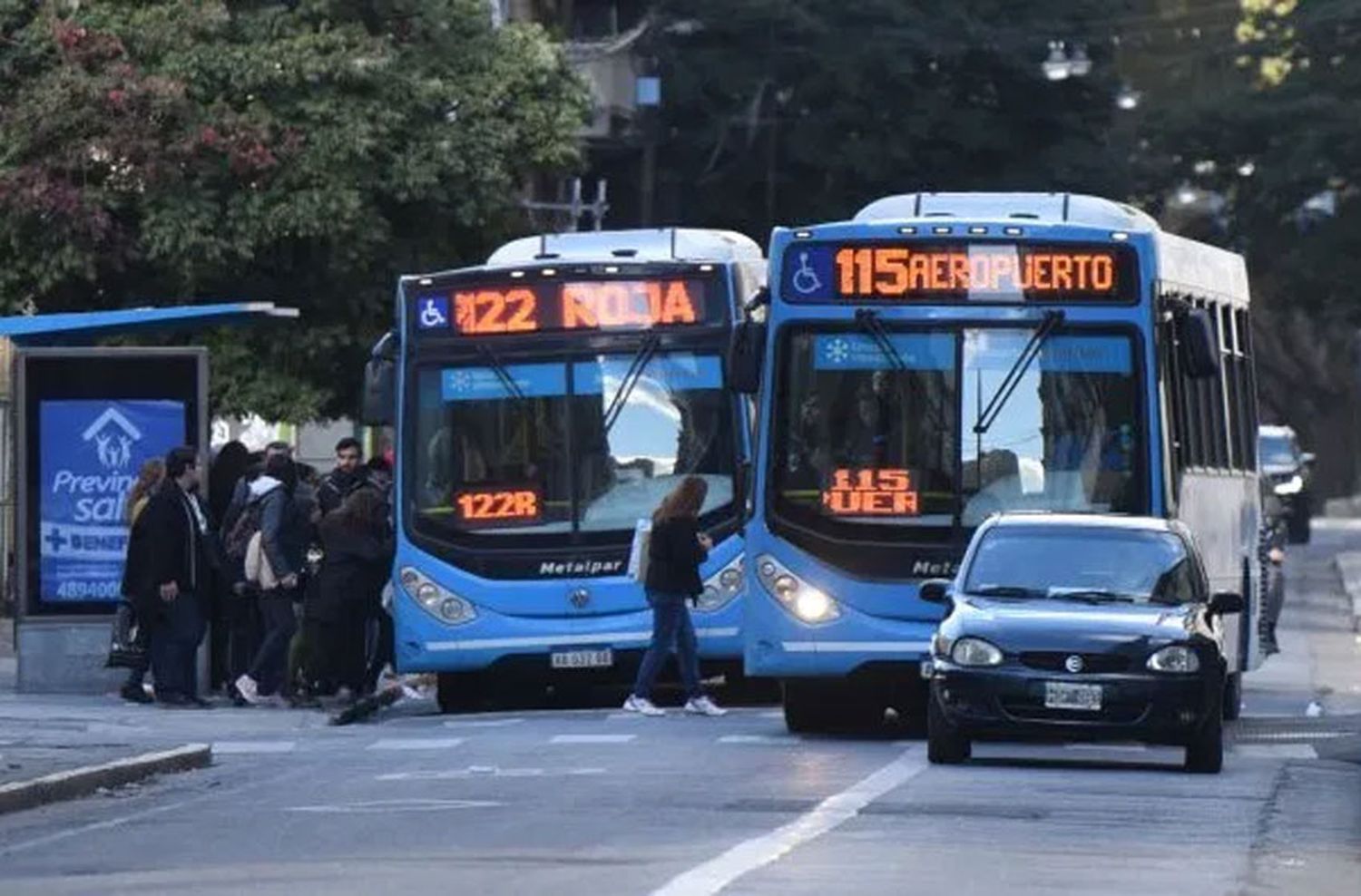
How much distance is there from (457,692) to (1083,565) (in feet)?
26.6

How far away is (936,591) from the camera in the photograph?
23672mm

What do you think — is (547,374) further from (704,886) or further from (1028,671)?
(704,886)

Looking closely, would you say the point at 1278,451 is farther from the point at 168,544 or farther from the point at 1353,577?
the point at 168,544

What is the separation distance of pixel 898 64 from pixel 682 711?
30585mm

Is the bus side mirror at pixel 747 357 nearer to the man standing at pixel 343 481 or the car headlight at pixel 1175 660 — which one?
the car headlight at pixel 1175 660

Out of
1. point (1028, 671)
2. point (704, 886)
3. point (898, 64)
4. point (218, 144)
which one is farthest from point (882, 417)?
point (898, 64)

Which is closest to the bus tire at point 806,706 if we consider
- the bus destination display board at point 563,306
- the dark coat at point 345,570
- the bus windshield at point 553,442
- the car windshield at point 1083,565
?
the car windshield at point 1083,565

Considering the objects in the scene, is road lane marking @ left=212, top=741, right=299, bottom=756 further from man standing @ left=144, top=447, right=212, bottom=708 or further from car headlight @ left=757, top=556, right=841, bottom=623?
car headlight @ left=757, top=556, right=841, bottom=623

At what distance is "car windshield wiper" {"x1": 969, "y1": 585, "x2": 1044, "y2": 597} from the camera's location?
23516 mm

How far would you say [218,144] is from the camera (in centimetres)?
A: 3962

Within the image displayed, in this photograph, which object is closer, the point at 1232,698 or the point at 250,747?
the point at 250,747

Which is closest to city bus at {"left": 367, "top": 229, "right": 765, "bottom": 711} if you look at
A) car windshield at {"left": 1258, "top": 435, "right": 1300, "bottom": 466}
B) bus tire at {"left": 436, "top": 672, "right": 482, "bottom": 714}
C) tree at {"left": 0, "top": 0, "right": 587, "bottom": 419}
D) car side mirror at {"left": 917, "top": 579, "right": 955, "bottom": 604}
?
bus tire at {"left": 436, "top": 672, "right": 482, "bottom": 714}

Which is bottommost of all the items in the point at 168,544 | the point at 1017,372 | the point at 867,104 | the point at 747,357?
the point at 168,544

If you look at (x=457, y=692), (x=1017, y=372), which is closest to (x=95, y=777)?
(x=1017, y=372)
